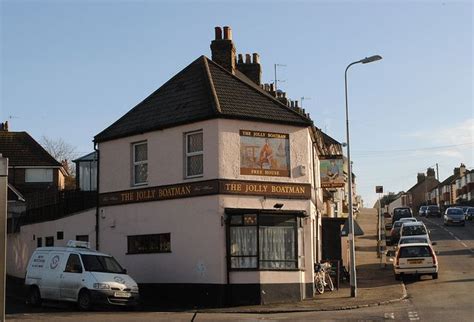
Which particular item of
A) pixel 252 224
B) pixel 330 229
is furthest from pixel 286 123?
pixel 330 229

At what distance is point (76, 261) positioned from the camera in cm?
2133

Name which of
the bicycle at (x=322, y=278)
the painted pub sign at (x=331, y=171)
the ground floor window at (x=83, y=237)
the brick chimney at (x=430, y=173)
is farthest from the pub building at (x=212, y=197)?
the brick chimney at (x=430, y=173)

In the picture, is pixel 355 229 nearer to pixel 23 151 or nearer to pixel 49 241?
pixel 49 241

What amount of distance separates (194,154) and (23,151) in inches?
1448

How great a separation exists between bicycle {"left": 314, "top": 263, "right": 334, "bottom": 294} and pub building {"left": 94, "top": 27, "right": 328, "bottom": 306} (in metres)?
1.28

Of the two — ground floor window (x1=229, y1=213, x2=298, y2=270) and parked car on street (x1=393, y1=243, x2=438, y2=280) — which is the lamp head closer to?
ground floor window (x1=229, y1=213, x2=298, y2=270)

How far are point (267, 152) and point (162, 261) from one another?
17.7 feet

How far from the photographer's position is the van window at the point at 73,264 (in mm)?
21109

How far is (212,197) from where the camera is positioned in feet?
74.4

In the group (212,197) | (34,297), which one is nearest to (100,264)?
(34,297)

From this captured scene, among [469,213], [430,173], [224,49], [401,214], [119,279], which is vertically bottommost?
[119,279]

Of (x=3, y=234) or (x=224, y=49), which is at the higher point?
(x=224, y=49)

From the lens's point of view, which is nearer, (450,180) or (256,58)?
(256,58)

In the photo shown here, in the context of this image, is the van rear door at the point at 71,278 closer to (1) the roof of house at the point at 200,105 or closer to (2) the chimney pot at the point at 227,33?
(1) the roof of house at the point at 200,105
